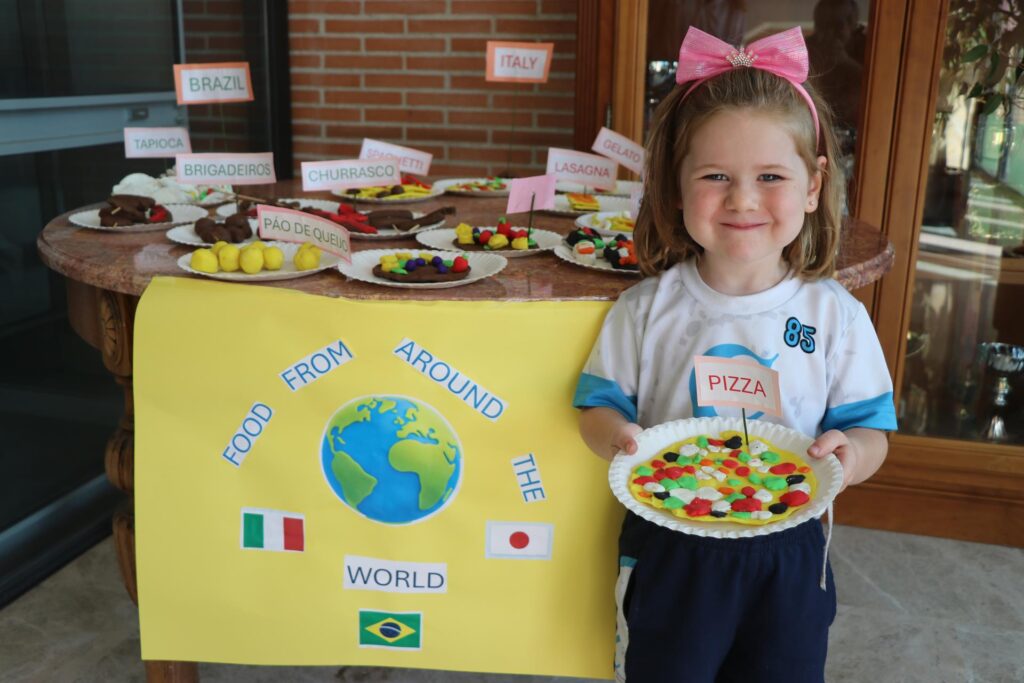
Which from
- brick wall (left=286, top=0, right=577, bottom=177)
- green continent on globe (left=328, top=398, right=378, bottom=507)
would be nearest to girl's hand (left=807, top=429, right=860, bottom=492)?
green continent on globe (left=328, top=398, right=378, bottom=507)

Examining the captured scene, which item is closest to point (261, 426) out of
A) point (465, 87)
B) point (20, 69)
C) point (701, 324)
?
point (701, 324)

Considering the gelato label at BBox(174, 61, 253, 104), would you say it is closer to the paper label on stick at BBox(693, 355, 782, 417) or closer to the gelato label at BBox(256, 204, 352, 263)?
the gelato label at BBox(256, 204, 352, 263)

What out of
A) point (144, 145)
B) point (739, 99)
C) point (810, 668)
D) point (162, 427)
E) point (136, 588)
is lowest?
point (136, 588)

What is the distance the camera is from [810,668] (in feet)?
4.58

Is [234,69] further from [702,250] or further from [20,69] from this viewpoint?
[702,250]

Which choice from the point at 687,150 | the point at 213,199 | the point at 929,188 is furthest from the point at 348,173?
the point at 929,188

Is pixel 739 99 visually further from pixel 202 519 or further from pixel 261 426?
pixel 202 519

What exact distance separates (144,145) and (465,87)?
5.27 feet

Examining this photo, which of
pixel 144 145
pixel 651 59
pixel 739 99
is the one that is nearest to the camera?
pixel 739 99

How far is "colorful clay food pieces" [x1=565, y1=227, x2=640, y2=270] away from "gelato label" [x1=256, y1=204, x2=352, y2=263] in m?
0.42

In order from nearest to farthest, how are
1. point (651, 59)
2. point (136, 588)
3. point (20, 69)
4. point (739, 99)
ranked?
point (739, 99) < point (136, 588) < point (20, 69) < point (651, 59)

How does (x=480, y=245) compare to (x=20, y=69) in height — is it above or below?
below

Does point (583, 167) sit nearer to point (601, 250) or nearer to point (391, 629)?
point (601, 250)

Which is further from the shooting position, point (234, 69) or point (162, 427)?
point (234, 69)
